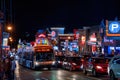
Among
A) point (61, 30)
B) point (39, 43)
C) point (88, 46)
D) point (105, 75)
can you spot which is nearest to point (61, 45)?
point (61, 30)

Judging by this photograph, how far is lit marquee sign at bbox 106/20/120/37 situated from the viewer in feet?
201

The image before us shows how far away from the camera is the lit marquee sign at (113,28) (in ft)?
201

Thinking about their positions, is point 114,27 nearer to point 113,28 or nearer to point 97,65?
point 113,28

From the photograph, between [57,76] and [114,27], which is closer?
[57,76]

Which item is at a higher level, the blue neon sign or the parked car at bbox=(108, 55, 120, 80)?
the blue neon sign

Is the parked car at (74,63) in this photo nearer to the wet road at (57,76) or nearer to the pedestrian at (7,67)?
the wet road at (57,76)

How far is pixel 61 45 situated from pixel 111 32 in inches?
2610

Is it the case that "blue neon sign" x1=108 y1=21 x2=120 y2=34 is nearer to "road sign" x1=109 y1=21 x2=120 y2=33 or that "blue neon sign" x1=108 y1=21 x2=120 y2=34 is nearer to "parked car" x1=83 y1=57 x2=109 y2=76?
"road sign" x1=109 y1=21 x2=120 y2=33

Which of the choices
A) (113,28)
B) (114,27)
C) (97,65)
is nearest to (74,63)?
(97,65)

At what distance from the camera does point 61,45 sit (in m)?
→ 127

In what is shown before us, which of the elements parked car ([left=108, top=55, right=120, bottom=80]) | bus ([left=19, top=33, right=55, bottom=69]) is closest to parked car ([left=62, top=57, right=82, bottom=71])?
bus ([left=19, top=33, right=55, bottom=69])

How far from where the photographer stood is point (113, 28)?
61594 millimetres

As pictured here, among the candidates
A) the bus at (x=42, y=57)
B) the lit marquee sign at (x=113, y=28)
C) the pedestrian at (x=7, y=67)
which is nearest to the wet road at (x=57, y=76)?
the pedestrian at (x=7, y=67)

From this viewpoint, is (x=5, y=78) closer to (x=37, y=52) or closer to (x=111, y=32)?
(x=37, y=52)
